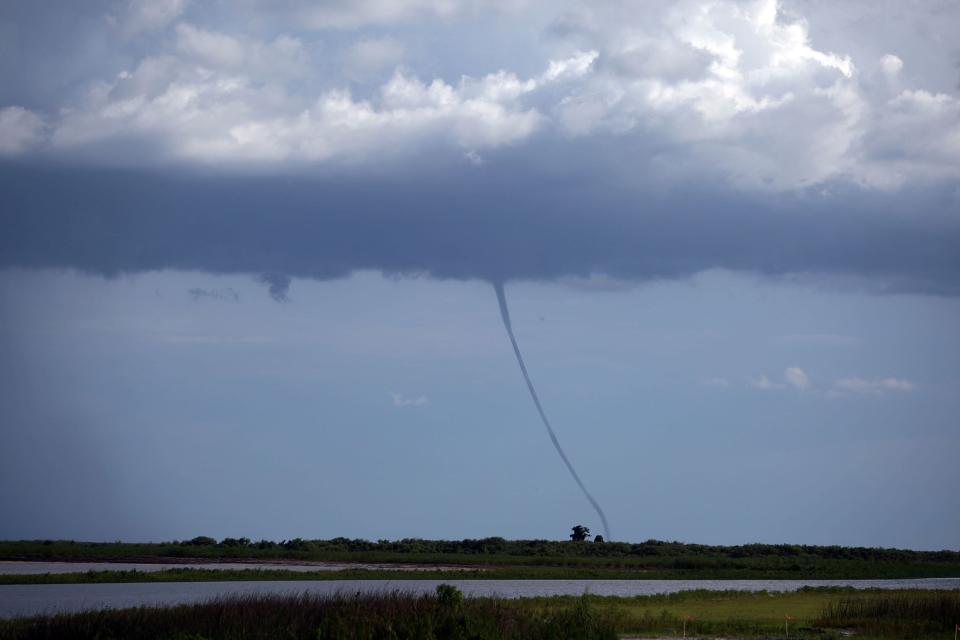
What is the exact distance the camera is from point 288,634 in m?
32.6

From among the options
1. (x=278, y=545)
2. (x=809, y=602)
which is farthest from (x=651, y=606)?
(x=278, y=545)

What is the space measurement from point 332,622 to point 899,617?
82.0 feet

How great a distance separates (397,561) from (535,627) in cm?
8813

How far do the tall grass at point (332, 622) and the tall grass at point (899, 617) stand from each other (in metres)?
12.1

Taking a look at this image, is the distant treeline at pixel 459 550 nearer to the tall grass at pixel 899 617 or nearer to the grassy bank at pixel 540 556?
the grassy bank at pixel 540 556

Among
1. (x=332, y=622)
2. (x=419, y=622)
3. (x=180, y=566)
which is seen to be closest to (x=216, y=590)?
(x=180, y=566)

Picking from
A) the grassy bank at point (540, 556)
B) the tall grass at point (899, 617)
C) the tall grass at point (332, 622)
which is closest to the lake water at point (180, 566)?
the grassy bank at point (540, 556)

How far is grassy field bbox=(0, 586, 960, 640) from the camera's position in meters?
32.8

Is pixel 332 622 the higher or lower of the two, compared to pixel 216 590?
higher

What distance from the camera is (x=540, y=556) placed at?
13012 cm

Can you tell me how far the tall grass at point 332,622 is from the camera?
3244cm

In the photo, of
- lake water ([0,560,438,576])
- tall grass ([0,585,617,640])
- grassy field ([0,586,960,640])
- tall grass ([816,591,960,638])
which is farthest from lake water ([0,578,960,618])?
lake water ([0,560,438,576])

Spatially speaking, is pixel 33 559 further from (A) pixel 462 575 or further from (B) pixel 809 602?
(B) pixel 809 602

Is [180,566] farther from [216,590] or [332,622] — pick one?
[332,622]
